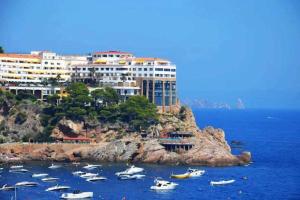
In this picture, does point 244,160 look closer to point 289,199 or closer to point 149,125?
point 149,125

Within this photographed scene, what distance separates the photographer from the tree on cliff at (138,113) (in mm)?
146125

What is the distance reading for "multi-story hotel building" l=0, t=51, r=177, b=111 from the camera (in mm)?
157250

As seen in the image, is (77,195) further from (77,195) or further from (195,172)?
(195,172)

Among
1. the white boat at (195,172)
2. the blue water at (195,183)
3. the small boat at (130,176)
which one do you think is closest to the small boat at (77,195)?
the blue water at (195,183)

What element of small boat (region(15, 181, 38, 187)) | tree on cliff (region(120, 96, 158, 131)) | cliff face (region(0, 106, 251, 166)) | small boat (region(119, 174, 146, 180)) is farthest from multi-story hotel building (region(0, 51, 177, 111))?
small boat (region(15, 181, 38, 187))

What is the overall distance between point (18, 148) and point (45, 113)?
10081 mm

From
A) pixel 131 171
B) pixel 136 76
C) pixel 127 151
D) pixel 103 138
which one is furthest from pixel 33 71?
pixel 131 171

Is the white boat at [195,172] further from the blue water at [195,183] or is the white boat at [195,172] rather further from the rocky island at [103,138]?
the rocky island at [103,138]

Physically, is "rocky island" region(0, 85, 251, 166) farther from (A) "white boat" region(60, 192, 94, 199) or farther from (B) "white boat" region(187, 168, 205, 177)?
(A) "white boat" region(60, 192, 94, 199)

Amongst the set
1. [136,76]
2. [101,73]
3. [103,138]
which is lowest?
[103,138]

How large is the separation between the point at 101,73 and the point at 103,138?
1957 centimetres

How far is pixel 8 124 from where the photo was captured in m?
149

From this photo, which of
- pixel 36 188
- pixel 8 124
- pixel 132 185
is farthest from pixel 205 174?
pixel 8 124

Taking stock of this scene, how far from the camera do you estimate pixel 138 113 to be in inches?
5763
